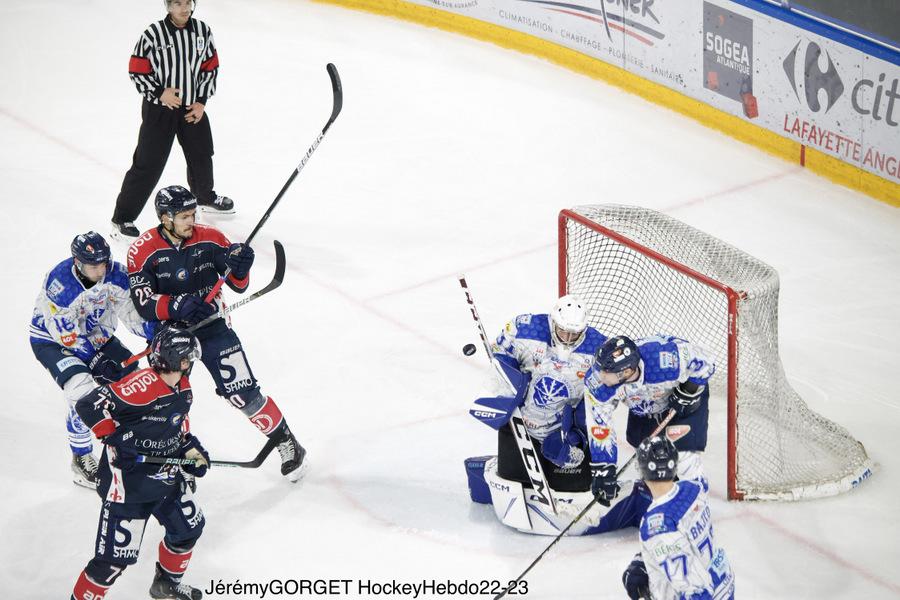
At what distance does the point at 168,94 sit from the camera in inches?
277

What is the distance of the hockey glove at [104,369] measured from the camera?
204 inches

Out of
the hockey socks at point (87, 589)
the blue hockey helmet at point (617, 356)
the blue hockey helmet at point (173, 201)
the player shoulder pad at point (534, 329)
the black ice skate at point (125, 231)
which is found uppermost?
the blue hockey helmet at point (173, 201)

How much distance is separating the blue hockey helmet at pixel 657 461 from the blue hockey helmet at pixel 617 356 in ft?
2.64

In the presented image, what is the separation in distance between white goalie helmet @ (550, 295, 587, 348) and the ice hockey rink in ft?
2.19

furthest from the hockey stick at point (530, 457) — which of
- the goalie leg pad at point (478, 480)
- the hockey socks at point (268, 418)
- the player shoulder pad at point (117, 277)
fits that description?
the player shoulder pad at point (117, 277)

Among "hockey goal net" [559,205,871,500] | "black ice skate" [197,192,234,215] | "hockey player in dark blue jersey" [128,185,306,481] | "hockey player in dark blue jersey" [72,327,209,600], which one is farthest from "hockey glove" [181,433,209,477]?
"black ice skate" [197,192,234,215]

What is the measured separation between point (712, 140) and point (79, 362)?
4.44m

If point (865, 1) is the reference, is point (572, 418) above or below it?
below

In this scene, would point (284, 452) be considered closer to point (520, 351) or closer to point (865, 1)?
point (520, 351)

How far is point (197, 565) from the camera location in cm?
497

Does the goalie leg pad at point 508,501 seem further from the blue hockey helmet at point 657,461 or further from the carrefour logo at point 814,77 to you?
the carrefour logo at point 814,77

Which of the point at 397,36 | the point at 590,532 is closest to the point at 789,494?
the point at 590,532

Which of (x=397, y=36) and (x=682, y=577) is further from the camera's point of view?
(x=397, y=36)

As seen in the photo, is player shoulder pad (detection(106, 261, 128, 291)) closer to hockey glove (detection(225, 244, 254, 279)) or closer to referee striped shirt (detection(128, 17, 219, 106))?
hockey glove (detection(225, 244, 254, 279))
